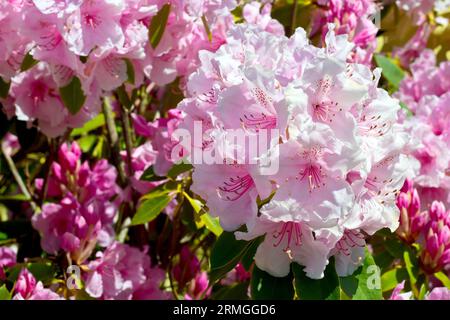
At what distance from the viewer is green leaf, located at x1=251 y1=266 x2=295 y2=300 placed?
1.37 meters

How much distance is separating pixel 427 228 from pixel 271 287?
0.44 meters

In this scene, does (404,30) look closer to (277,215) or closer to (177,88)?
(177,88)

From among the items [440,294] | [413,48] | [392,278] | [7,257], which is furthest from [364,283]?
[413,48]

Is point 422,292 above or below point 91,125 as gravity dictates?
above

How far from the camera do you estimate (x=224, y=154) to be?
4.08ft

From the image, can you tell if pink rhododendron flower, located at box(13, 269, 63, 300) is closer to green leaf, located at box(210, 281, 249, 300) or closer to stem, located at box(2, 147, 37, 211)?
green leaf, located at box(210, 281, 249, 300)

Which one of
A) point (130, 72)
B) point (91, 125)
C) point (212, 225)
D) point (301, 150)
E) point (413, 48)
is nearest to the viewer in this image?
point (301, 150)

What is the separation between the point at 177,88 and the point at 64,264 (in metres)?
0.50

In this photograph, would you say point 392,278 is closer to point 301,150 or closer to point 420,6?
point 301,150


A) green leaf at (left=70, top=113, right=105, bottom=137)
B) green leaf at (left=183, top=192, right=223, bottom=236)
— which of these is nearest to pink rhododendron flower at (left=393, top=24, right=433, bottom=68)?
green leaf at (left=70, top=113, right=105, bottom=137)

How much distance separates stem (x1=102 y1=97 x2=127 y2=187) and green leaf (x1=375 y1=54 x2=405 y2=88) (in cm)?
73

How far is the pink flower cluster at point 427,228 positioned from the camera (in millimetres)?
1621

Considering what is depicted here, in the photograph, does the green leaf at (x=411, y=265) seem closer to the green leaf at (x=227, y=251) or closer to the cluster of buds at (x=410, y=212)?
the cluster of buds at (x=410, y=212)

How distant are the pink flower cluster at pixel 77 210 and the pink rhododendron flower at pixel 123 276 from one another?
38 millimetres
